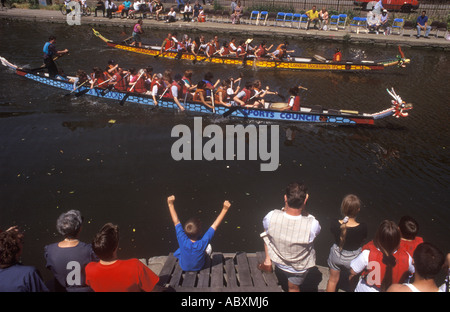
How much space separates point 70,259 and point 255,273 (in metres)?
2.88

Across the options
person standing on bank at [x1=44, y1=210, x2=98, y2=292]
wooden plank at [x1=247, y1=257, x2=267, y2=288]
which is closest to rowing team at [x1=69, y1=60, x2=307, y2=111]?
wooden plank at [x1=247, y1=257, x2=267, y2=288]

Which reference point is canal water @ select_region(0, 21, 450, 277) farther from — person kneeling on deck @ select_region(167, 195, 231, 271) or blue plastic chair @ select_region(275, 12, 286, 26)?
blue plastic chair @ select_region(275, 12, 286, 26)

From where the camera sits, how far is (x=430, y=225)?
8625mm

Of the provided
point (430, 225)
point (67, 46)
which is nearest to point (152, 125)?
point (430, 225)

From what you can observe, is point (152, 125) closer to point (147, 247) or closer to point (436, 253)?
point (147, 247)

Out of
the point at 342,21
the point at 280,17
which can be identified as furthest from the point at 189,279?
the point at 280,17

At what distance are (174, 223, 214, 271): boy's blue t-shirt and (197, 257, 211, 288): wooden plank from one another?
0.31 feet

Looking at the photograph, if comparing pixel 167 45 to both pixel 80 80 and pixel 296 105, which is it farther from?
pixel 296 105

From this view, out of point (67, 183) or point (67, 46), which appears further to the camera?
point (67, 46)

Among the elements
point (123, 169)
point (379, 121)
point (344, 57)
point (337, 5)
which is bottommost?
point (123, 169)

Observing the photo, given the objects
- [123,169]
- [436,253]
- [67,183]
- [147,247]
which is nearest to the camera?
[436,253]

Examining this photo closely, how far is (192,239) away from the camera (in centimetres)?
519

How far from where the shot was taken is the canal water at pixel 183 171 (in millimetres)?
8508

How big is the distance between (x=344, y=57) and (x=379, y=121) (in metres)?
11.0
